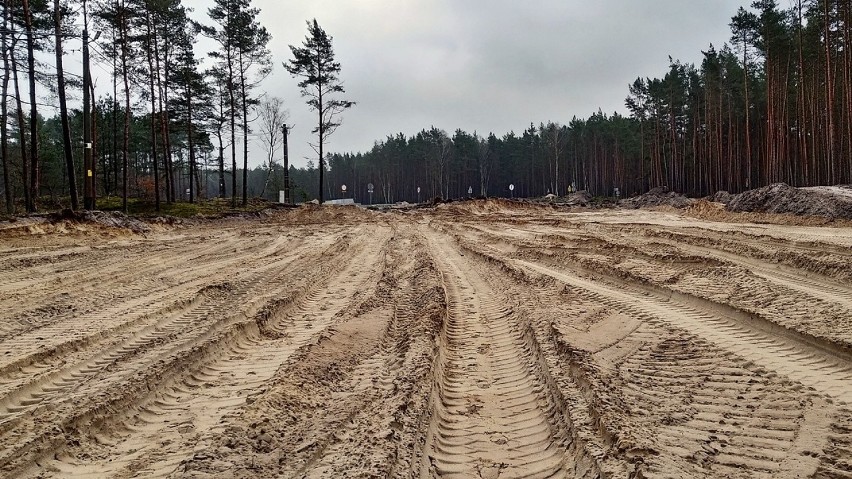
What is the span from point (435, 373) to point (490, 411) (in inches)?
27.7

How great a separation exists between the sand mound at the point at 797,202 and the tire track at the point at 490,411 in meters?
17.2

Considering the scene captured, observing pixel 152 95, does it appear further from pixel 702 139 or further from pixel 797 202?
pixel 702 139

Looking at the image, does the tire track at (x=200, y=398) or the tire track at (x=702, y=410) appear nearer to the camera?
the tire track at (x=702, y=410)

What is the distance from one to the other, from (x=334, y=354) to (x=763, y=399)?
3.55 meters

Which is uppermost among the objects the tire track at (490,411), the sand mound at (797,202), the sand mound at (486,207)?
the sand mound at (486,207)

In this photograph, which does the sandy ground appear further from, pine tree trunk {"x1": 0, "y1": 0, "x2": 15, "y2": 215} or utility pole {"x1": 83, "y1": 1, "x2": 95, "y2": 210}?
pine tree trunk {"x1": 0, "y1": 0, "x2": 15, "y2": 215}

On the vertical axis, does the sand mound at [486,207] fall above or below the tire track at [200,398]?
above

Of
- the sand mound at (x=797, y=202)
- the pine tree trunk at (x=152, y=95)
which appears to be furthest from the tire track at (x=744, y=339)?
the pine tree trunk at (x=152, y=95)

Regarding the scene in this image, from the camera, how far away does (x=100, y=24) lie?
22.2 m

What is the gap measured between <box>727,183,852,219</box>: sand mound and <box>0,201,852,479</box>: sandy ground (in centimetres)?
1010

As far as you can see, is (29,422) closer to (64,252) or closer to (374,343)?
(374,343)

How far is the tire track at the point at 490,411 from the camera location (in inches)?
105

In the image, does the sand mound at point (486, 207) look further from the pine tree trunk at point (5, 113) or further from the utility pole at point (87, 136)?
the pine tree trunk at point (5, 113)

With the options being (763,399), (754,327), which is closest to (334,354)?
(763,399)
